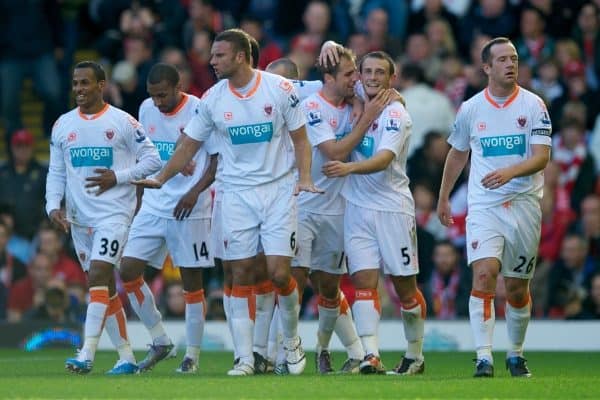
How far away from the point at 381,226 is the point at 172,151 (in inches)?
87.8

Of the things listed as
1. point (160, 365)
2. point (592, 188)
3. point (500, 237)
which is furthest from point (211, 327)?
point (500, 237)

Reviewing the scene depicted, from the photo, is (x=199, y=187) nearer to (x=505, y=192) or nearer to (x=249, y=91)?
(x=249, y=91)

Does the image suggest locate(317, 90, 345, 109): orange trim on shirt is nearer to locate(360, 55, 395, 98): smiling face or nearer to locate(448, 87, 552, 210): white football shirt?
locate(360, 55, 395, 98): smiling face

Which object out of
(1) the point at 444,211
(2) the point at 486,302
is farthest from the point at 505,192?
(2) the point at 486,302

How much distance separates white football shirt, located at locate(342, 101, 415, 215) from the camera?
1384 centimetres

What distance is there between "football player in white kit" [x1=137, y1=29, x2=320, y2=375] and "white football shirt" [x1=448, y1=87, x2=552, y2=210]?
1356 millimetres

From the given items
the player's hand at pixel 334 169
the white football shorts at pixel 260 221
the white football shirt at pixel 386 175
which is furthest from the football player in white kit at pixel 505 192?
the white football shorts at pixel 260 221

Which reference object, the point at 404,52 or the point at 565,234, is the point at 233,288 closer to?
the point at 565,234

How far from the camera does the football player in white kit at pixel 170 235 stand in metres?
14.8

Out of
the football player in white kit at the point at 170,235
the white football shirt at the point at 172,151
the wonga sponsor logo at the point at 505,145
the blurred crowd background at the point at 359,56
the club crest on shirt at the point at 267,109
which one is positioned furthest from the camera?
the blurred crowd background at the point at 359,56

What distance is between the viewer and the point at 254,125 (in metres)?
13.6

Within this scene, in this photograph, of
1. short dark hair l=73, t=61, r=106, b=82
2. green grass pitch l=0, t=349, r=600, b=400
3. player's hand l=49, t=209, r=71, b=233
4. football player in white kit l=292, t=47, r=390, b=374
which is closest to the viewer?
green grass pitch l=0, t=349, r=600, b=400

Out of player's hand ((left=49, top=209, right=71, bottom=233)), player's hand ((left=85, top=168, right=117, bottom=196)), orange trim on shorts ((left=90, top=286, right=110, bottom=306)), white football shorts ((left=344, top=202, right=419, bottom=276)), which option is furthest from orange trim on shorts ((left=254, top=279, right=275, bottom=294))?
player's hand ((left=49, top=209, right=71, bottom=233))

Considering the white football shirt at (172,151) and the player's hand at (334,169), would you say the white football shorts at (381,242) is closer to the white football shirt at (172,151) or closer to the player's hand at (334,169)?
the player's hand at (334,169)
